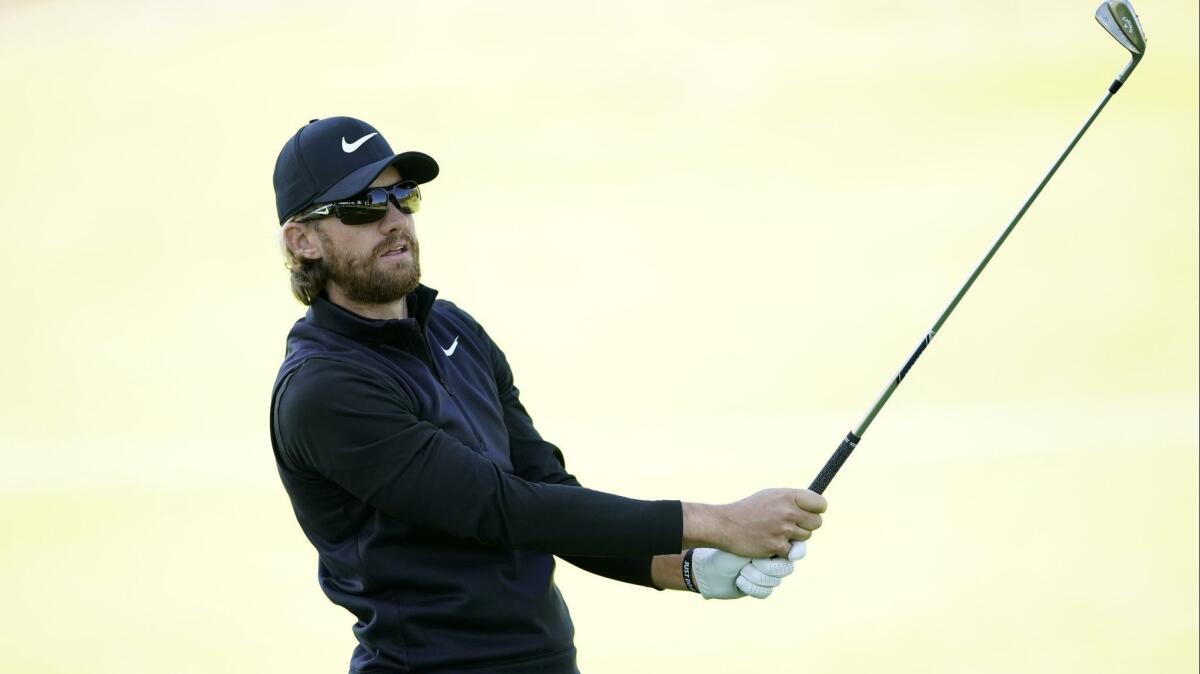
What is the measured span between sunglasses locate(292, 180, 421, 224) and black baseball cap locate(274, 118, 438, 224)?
2 centimetres

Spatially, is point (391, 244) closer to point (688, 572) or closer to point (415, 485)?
point (415, 485)

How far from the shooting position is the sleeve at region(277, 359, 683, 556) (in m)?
2.67

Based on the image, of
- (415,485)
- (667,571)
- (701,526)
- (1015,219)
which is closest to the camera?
(415,485)

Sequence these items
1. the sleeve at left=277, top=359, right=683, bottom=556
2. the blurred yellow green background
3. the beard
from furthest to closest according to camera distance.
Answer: the blurred yellow green background → the beard → the sleeve at left=277, top=359, right=683, bottom=556

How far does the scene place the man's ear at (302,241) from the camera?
302cm

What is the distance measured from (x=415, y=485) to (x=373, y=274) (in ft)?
1.54

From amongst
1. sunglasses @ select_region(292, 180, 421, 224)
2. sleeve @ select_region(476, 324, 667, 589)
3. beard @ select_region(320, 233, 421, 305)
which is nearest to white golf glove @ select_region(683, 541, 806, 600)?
sleeve @ select_region(476, 324, 667, 589)

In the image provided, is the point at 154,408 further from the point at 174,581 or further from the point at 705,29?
the point at 705,29

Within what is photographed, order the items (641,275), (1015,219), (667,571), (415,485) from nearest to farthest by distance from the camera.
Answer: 1. (415,485)
2. (1015,219)
3. (667,571)
4. (641,275)

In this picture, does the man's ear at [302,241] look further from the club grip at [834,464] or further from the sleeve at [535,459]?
the club grip at [834,464]

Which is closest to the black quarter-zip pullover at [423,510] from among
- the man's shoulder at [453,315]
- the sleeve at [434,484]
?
the sleeve at [434,484]

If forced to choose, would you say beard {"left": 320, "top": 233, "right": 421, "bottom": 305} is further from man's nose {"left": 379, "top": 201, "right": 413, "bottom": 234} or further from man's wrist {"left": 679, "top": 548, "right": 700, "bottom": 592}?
man's wrist {"left": 679, "top": 548, "right": 700, "bottom": 592}

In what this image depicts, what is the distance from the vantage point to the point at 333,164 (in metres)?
2.97

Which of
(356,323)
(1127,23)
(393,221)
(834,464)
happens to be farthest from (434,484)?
(1127,23)
